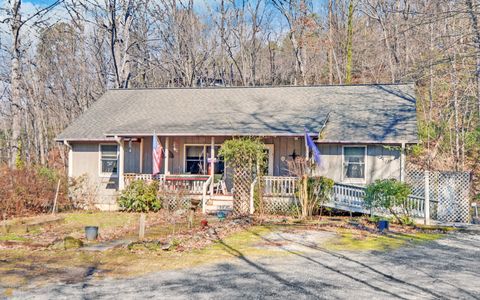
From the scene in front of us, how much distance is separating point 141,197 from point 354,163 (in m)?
7.78

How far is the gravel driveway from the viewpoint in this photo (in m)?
6.62

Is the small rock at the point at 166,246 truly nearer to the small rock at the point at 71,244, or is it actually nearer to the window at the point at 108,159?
the small rock at the point at 71,244

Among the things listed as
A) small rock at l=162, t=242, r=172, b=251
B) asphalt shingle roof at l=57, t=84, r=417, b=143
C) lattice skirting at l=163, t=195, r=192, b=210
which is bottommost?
small rock at l=162, t=242, r=172, b=251

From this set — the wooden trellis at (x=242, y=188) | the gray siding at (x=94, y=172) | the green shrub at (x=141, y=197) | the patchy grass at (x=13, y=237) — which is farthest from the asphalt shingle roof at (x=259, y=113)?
the patchy grass at (x=13, y=237)

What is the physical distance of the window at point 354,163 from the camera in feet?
56.0

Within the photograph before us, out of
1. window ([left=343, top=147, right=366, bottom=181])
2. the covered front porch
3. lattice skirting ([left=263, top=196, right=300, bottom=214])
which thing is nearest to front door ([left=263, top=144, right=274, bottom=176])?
the covered front porch

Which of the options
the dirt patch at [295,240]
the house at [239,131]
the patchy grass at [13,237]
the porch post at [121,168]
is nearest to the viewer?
the dirt patch at [295,240]

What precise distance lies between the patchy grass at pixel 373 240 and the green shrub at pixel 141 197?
24.9 feet

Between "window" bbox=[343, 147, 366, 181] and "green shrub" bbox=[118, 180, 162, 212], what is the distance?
689cm

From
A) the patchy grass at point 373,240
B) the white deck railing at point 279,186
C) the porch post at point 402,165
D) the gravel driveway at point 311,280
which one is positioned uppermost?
the porch post at point 402,165

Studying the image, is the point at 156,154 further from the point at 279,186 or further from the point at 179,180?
the point at 279,186

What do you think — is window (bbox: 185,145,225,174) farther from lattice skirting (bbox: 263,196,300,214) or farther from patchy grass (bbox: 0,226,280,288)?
patchy grass (bbox: 0,226,280,288)

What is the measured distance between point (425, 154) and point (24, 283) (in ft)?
69.6

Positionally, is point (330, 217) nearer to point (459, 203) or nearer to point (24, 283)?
point (459, 203)
